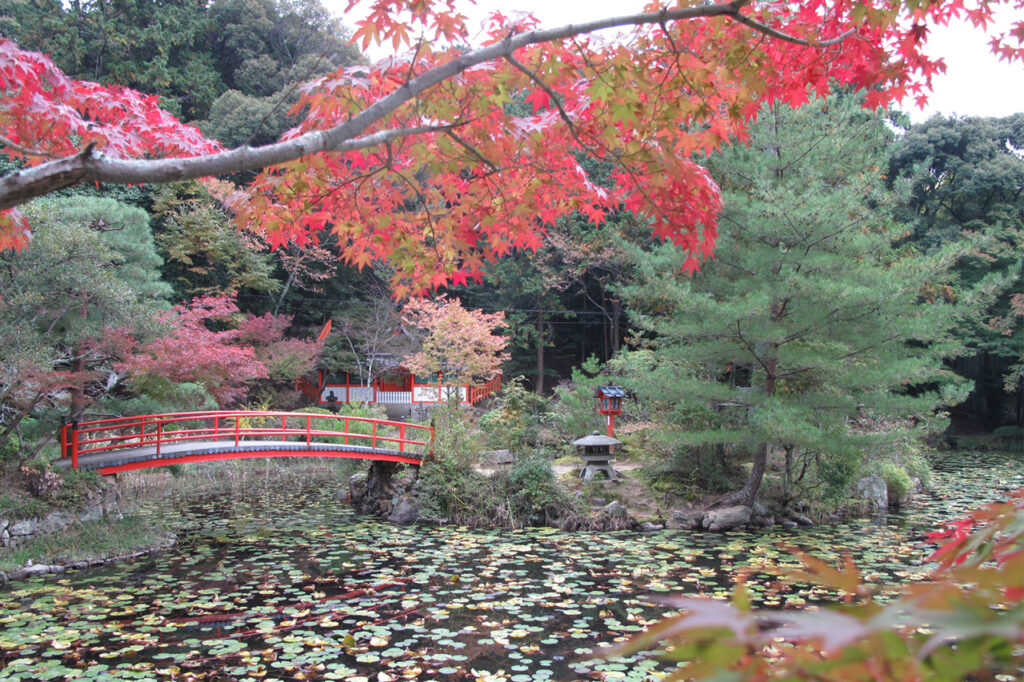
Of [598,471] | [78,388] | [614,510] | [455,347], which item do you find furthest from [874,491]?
[78,388]

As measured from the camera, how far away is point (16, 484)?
22.0 ft

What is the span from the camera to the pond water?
3924mm

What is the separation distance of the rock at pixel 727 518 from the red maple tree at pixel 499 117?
5.58m

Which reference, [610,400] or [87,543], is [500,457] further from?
[87,543]

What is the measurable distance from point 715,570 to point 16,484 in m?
7.23

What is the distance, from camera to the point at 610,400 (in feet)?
33.8


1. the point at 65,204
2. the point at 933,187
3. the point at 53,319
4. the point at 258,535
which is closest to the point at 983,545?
the point at 258,535

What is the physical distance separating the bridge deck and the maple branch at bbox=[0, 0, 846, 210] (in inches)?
265

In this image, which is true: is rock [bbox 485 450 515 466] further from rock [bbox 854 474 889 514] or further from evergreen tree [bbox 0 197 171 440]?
evergreen tree [bbox 0 197 171 440]

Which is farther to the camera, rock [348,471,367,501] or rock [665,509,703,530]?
rock [348,471,367,501]

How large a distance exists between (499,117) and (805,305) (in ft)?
18.9

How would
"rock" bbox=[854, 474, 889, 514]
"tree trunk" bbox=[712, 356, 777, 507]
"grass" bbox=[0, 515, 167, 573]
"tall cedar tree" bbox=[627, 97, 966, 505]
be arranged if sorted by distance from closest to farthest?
"grass" bbox=[0, 515, 167, 573], "tall cedar tree" bbox=[627, 97, 966, 505], "tree trunk" bbox=[712, 356, 777, 507], "rock" bbox=[854, 474, 889, 514]

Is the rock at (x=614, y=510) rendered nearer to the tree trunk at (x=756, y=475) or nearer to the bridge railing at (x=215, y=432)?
the tree trunk at (x=756, y=475)

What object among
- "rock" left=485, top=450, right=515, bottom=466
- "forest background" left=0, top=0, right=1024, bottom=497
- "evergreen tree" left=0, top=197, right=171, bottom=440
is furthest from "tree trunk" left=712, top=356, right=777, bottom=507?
"evergreen tree" left=0, top=197, right=171, bottom=440
